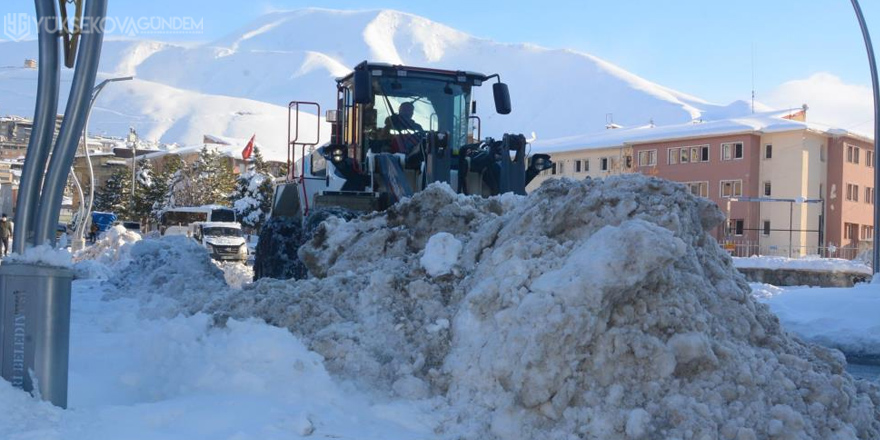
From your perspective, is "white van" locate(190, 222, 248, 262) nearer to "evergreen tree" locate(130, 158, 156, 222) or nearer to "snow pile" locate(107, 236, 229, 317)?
"snow pile" locate(107, 236, 229, 317)

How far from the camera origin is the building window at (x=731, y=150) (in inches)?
1988

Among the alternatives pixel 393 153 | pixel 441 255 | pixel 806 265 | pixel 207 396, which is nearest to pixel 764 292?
pixel 393 153

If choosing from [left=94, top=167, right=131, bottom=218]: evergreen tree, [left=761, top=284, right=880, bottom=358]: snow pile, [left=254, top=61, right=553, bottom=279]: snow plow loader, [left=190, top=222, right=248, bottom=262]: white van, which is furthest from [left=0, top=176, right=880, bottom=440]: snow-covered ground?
[left=94, top=167, right=131, bottom=218]: evergreen tree

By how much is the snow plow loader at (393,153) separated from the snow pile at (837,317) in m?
3.53

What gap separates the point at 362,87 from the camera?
Answer: 10781 millimetres

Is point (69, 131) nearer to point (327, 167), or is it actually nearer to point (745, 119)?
point (327, 167)

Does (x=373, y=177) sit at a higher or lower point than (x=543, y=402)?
higher

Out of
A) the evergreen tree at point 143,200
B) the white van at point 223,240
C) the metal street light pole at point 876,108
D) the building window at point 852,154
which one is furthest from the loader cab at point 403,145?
the evergreen tree at point 143,200

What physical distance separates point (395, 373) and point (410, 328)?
44 cm

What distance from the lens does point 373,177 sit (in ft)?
35.7

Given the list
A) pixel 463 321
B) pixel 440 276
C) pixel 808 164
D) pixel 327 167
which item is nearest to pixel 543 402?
pixel 463 321

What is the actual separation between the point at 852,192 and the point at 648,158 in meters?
10.6

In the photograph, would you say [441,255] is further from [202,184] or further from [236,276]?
[202,184]

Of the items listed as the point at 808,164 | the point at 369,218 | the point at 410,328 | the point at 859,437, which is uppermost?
the point at 808,164
